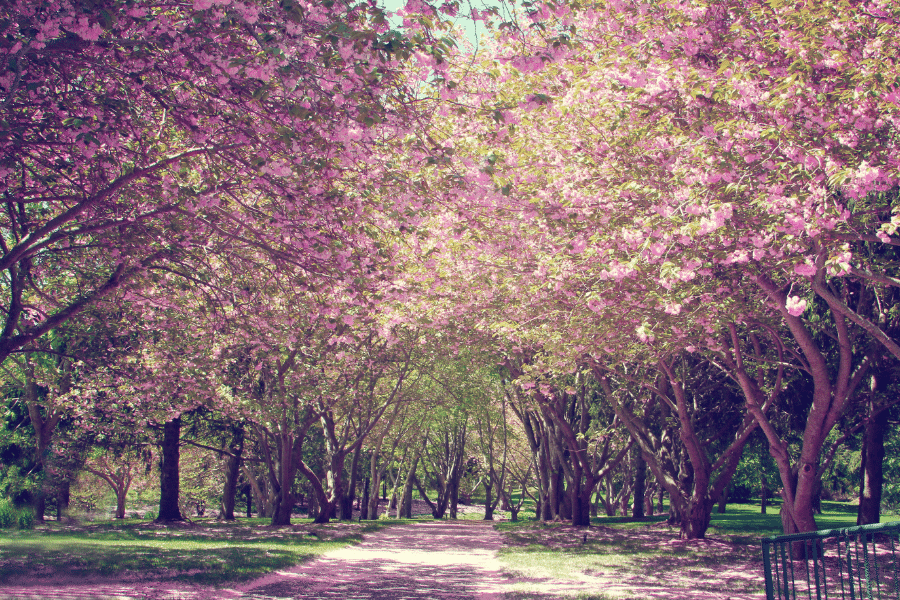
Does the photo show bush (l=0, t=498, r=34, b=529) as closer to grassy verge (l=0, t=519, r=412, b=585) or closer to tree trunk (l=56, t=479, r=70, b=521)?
tree trunk (l=56, t=479, r=70, b=521)

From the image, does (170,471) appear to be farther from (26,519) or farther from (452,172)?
(452,172)

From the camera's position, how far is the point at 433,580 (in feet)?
34.8

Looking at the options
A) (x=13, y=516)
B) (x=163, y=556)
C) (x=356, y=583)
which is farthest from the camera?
(x=13, y=516)

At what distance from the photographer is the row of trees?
590 cm

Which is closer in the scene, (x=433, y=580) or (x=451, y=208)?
(x=451, y=208)

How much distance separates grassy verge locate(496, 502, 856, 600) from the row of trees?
79.4 inches

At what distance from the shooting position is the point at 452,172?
773 centimetres

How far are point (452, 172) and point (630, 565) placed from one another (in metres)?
8.68

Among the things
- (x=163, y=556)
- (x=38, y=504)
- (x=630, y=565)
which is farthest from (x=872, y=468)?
(x=38, y=504)

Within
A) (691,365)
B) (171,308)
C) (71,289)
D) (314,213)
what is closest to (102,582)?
(171,308)

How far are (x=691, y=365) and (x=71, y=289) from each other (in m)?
16.1

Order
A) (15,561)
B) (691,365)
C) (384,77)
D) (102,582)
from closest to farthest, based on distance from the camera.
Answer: (384,77) → (102,582) → (15,561) → (691,365)

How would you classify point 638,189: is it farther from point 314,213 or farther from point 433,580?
point 433,580

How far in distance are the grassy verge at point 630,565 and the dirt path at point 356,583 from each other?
2.14 ft
